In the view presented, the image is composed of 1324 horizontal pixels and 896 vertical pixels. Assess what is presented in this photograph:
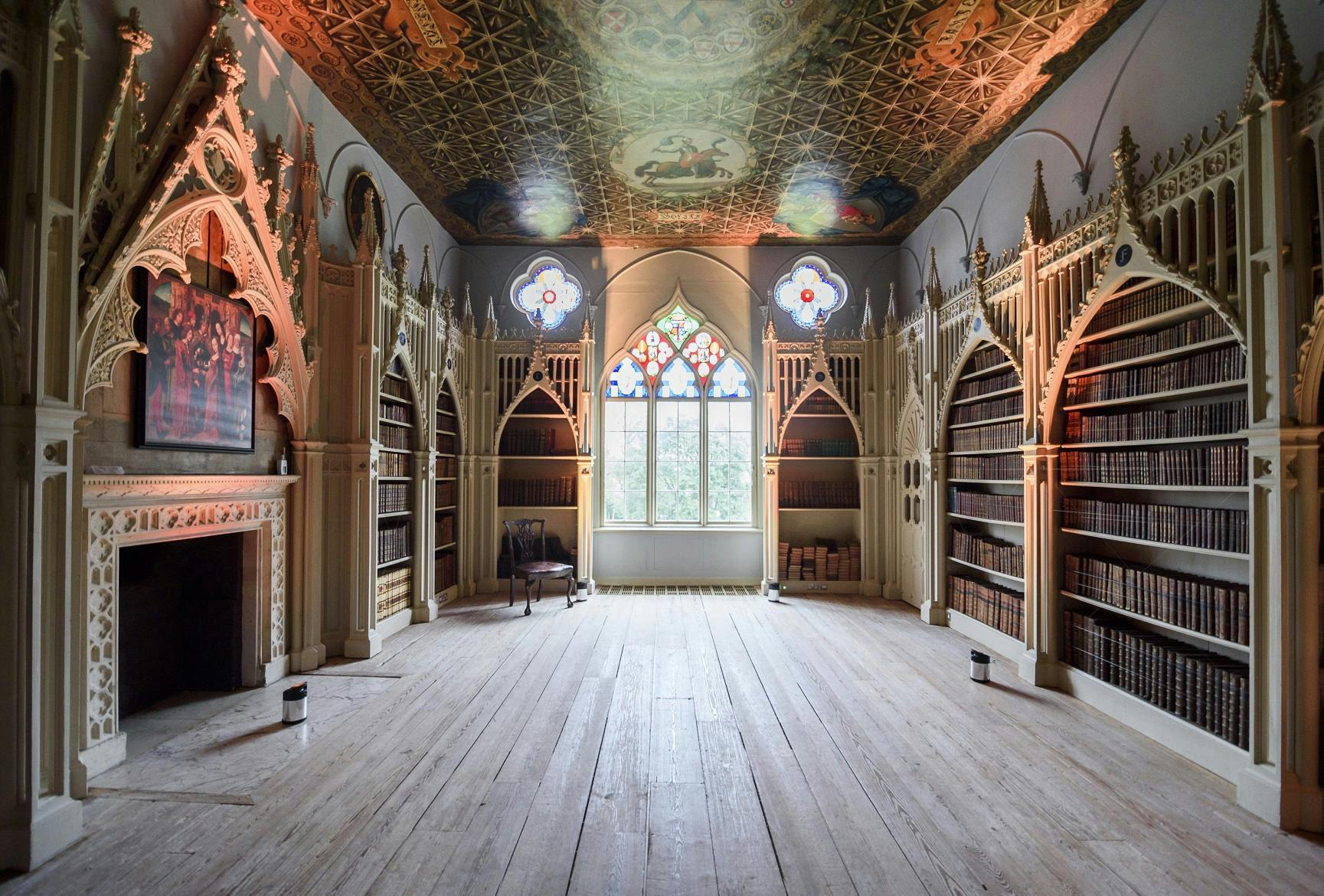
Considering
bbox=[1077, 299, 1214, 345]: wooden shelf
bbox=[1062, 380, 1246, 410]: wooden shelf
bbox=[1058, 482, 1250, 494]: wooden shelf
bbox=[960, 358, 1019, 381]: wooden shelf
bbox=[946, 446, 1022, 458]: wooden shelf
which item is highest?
bbox=[1077, 299, 1214, 345]: wooden shelf

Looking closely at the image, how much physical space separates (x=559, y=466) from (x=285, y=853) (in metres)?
7.02

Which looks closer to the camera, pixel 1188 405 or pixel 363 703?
pixel 1188 405

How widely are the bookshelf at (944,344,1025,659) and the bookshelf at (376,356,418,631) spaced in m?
6.02

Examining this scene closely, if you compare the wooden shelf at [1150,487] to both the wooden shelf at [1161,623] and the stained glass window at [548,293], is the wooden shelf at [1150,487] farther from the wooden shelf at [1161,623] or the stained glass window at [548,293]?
the stained glass window at [548,293]

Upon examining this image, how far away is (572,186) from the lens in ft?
25.1

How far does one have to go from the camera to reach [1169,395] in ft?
13.8

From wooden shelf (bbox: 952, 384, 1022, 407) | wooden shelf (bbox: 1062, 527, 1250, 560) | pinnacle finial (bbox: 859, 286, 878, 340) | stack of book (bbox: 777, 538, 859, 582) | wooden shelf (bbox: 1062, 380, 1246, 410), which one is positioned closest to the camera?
wooden shelf (bbox: 1062, 527, 1250, 560)

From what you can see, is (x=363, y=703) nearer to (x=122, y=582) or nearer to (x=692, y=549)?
(x=122, y=582)

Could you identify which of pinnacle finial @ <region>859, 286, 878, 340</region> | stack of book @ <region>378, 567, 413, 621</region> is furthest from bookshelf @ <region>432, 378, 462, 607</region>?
pinnacle finial @ <region>859, 286, 878, 340</region>

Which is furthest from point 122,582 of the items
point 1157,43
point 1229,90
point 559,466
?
point 1157,43

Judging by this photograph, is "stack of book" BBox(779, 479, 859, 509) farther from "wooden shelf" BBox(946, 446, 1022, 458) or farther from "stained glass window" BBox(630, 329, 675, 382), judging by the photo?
"stained glass window" BBox(630, 329, 675, 382)

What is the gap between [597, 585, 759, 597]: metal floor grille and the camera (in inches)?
360

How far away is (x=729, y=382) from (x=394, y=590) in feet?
18.5

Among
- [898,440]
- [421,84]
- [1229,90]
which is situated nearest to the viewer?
[1229,90]
